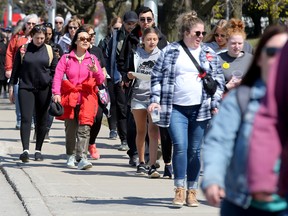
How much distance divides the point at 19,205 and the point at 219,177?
509 cm

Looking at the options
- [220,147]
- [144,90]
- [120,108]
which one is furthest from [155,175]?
[220,147]

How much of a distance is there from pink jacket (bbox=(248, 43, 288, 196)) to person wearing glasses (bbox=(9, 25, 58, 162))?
8.41 metres

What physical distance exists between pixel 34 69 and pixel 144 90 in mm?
2006

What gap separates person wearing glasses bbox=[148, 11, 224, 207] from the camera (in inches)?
340

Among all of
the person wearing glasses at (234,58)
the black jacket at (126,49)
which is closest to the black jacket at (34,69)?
the black jacket at (126,49)

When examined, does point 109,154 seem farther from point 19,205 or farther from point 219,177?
point 219,177

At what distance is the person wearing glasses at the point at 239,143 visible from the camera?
414cm

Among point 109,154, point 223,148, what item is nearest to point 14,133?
point 109,154

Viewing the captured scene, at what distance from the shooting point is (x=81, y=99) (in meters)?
11.4

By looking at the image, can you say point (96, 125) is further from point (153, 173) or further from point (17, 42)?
point (17, 42)

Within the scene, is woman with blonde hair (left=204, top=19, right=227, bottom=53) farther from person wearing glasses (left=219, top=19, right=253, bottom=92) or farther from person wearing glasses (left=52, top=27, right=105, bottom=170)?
person wearing glasses (left=52, top=27, right=105, bottom=170)

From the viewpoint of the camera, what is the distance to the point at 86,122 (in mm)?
11336

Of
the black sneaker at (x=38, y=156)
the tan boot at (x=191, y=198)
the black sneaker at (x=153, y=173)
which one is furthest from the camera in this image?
the black sneaker at (x=38, y=156)

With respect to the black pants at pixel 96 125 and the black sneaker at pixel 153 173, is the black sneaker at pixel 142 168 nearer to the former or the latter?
the black sneaker at pixel 153 173
